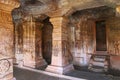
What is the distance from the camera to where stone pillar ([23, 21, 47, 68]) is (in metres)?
5.84

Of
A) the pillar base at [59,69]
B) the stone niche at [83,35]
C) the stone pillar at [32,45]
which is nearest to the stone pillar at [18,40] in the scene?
the stone pillar at [32,45]

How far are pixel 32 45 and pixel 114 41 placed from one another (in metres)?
3.79

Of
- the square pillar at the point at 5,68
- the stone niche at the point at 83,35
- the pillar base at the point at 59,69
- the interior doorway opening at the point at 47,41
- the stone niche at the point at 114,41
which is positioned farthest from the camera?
the interior doorway opening at the point at 47,41

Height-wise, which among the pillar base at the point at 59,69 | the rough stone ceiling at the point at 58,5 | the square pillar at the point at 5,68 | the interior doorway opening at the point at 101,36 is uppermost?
the rough stone ceiling at the point at 58,5

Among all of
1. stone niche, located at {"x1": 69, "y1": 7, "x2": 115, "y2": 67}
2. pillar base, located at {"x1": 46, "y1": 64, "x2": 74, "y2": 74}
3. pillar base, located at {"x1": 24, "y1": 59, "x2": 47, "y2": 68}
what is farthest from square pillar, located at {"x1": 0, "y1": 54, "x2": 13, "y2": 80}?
stone niche, located at {"x1": 69, "y1": 7, "x2": 115, "y2": 67}

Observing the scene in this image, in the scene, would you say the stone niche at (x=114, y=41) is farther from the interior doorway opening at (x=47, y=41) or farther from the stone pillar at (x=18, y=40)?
the stone pillar at (x=18, y=40)

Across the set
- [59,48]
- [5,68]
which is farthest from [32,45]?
[5,68]

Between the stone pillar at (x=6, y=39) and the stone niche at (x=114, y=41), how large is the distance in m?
4.67

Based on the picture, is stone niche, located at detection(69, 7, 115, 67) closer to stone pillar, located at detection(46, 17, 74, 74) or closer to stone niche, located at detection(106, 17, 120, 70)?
stone niche, located at detection(106, 17, 120, 70)

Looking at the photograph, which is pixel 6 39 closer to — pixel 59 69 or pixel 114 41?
pixel 59 69

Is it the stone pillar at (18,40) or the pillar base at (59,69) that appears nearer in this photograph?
the pillar base at (59,69)

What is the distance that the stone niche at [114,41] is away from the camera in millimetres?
5730

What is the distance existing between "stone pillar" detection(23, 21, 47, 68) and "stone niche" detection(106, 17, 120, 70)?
3.28 meters

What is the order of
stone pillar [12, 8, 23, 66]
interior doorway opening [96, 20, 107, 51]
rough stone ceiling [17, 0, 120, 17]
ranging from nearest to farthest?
rough stone ceiling [17, 0, 120, 17] < interior doorway opening [96, 20, 107, 51] < stone pillar [12, 8, 23, 66]
